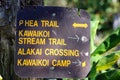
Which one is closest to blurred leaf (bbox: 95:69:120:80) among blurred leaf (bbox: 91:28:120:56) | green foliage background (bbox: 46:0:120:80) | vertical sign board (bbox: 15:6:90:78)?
green foliage background (bbox: 46:0:120:80)

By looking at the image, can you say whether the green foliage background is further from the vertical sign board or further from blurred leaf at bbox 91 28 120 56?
the vertical sign board

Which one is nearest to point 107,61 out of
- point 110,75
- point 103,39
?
point 110,75

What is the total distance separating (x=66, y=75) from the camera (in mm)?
2809

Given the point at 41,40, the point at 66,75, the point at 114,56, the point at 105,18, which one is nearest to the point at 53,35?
the point at 41,40

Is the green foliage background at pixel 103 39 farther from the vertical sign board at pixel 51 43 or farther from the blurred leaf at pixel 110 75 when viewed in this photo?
the vertical sign board at pixel 51 43

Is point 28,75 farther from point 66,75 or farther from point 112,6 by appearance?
point 112,6

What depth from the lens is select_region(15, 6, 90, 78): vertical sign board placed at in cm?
275

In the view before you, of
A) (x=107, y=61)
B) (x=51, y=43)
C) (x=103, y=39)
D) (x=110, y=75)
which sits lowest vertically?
(x=103, y=39)

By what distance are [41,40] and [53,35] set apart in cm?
8

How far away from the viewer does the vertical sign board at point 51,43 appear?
2754 mm

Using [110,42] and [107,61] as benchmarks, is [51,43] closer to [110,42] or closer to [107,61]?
[107,61]

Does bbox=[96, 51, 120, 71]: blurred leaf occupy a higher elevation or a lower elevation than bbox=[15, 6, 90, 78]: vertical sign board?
lower

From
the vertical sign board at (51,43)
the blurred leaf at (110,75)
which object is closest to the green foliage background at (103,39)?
the blurred leaf at (110,75)

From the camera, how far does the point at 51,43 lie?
9.10 ft
